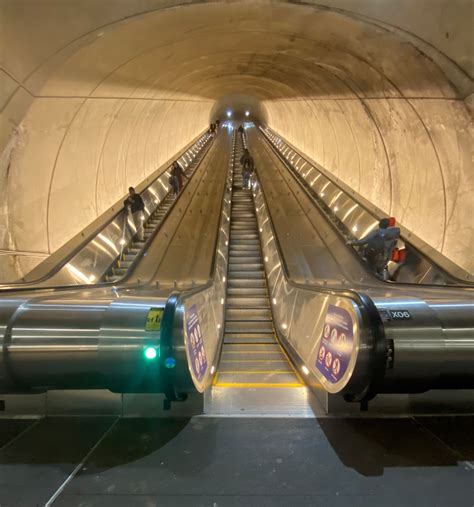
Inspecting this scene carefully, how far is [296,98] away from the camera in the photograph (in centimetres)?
1553

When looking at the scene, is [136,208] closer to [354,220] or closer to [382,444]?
[354,220]

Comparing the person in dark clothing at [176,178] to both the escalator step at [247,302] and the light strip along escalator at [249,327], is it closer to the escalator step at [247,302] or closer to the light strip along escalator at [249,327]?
the light strip along escalator at [249,327]

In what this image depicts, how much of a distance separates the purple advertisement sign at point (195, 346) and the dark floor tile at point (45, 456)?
0.72 metres

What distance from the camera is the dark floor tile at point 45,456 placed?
2143 mm

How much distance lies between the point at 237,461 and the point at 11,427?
161 cm

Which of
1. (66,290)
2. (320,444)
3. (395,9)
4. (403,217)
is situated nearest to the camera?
(320,444)

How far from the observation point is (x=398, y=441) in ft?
8.61

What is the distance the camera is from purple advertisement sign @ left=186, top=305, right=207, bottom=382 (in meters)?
2.79

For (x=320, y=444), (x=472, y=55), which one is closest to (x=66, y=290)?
(x=320, y=444)

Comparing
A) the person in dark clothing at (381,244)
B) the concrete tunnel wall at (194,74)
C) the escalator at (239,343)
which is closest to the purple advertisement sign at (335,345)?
the escalator at (239,343)

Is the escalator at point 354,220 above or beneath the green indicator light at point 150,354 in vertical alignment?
above

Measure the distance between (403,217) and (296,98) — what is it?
870cm

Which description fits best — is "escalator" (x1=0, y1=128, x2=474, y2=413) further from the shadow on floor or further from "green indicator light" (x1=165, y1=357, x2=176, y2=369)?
the shadow on floor

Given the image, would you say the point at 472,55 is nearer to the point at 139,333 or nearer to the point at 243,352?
the point at 243,352
